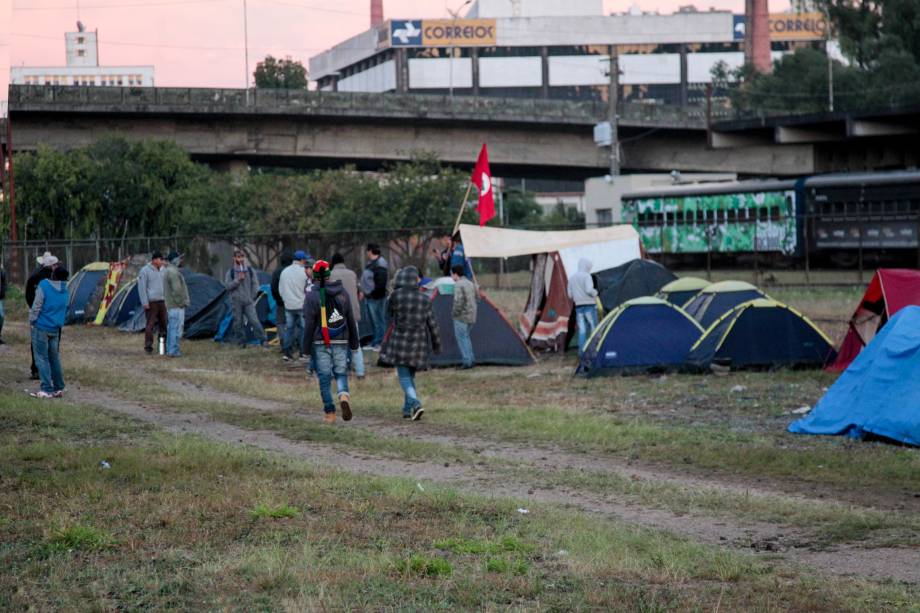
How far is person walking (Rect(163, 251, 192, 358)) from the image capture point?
74.8 feet

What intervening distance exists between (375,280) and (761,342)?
6717mm

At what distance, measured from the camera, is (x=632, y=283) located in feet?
76.1

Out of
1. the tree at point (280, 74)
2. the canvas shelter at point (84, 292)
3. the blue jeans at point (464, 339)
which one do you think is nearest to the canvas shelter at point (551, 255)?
the blue jeans at point (464, 339)

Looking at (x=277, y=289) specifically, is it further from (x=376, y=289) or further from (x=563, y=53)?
(x=563, y=53)

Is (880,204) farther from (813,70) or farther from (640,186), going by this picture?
(813,70)

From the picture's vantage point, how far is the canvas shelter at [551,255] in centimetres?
2347

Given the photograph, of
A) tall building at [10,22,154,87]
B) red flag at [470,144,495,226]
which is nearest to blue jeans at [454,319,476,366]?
red flag at [470,144,495,226]

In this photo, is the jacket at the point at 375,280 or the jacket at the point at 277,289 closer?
the jacket at the point at 277,289

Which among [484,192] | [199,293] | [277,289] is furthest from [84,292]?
[277,289]

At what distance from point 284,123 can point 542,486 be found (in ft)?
148

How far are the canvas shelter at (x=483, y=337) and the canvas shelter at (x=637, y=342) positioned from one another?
87.5 inches

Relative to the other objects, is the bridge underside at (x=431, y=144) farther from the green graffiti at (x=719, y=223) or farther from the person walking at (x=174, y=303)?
the person walking at (x=174, y=303)

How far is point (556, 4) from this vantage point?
386 ft

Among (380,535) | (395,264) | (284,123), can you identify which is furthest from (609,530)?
(284,123)
